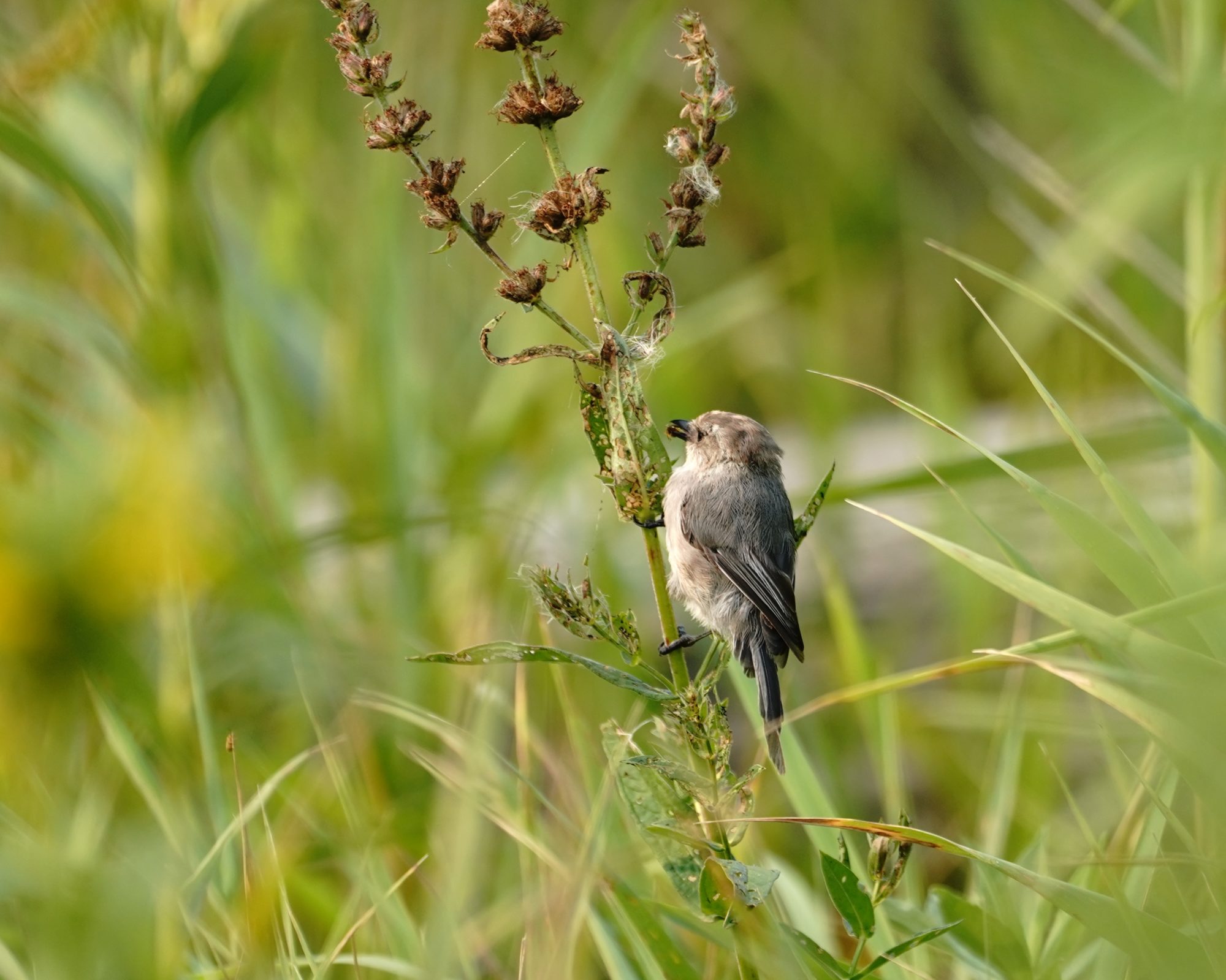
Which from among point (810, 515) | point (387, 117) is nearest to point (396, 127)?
point (387, 117)

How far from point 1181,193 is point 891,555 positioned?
1.89m

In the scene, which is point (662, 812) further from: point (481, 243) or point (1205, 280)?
point (1205, 280)

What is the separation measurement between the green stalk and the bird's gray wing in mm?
803

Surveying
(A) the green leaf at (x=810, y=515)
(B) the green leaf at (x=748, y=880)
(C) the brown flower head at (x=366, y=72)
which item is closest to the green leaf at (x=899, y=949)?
(B) the green leaf at (x=748, y=880)

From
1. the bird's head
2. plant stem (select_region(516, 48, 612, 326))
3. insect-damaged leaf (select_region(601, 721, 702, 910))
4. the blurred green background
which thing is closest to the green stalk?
the blurred green background

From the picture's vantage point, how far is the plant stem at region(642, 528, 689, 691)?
1586 millimetres

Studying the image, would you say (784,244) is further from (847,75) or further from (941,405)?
(941,405)

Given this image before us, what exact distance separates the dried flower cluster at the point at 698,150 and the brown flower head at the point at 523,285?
0.17 metres

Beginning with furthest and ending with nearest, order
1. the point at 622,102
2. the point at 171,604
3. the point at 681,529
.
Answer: the point at 622,102
the point at 681,529
the point at 171,604

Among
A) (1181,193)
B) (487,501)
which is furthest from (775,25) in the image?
(487,501)

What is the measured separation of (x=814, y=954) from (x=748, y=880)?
22 centimetres

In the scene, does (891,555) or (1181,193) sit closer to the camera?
(1181,193)

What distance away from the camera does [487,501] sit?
3.50m

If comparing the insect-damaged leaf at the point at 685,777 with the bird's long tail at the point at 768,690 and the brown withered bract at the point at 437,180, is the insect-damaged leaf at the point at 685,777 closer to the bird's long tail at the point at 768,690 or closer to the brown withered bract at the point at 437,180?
the bird's long tail at the point at 768,690
